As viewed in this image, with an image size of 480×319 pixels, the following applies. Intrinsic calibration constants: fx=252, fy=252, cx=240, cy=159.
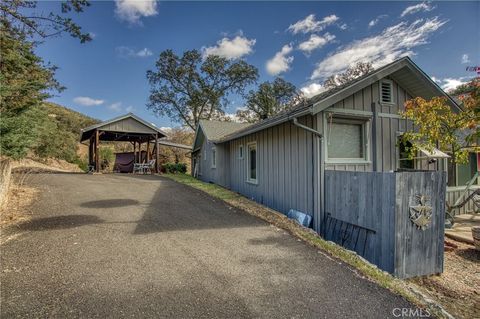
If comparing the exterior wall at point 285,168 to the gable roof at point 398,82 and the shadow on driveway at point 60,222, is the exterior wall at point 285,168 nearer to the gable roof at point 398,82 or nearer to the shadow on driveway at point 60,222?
the gable roof at point 398,82

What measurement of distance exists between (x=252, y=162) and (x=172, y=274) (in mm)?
7186

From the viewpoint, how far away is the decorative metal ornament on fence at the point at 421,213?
4327 mm

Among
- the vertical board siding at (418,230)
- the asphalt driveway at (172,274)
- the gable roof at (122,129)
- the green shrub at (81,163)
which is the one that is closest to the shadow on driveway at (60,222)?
the asphalt driveway at (172,274)

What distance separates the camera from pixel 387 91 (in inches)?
282

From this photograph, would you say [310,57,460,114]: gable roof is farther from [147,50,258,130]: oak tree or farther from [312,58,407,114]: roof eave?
[147,50,258,130]: oak tree

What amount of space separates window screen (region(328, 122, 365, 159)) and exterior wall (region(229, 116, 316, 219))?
659 millimetres

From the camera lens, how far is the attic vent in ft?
23.3

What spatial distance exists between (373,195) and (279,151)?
352cm

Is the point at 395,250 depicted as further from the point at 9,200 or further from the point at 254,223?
the point at 9,200

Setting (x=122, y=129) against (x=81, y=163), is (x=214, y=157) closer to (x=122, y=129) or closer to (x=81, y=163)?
(x=122, y=129)

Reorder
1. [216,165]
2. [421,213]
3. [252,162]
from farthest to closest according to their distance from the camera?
[216,165]
[252,162]
[421,213]

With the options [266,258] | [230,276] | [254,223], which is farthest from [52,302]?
[254,223]

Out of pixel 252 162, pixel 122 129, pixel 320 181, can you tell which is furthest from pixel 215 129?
pixel 320 181

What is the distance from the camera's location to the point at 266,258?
4074mm
